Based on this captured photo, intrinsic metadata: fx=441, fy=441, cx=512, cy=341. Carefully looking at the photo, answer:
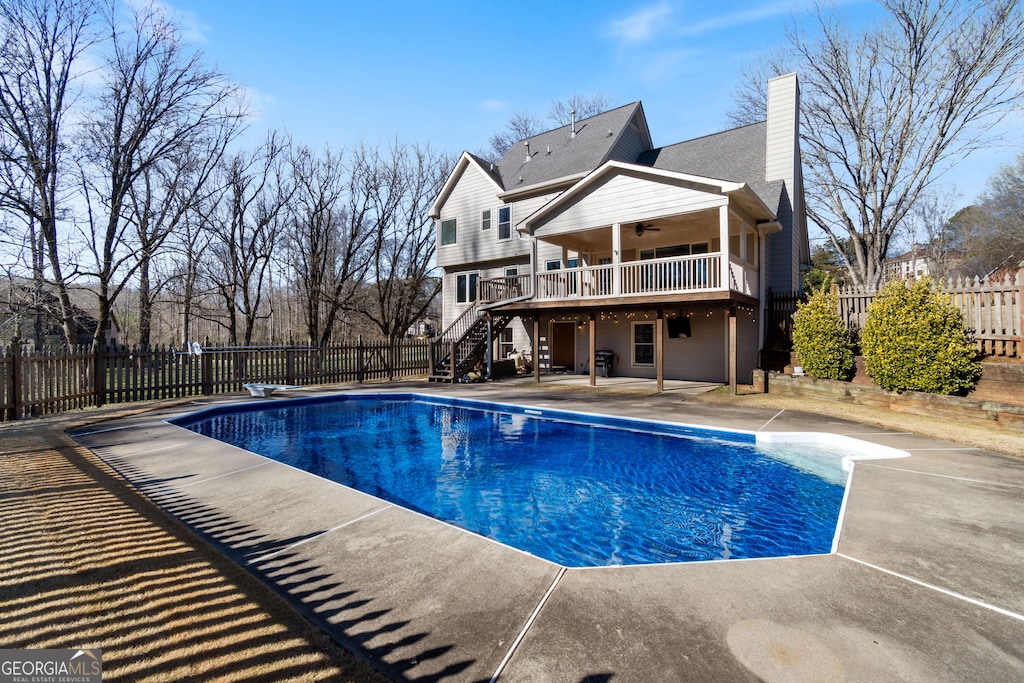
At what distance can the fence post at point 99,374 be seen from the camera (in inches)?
433

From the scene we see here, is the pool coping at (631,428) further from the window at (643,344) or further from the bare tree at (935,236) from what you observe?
the bare tree at (935,236)

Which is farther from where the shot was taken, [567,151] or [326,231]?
[326,231]

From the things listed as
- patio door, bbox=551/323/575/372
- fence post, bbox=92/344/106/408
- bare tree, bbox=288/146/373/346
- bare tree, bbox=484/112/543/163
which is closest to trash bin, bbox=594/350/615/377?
patio door, bbox=551/323/575/372

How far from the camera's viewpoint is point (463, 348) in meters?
16.2

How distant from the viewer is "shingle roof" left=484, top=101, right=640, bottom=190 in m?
17.6

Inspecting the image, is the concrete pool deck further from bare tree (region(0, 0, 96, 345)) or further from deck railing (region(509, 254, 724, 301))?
bare tree (region(0, 0, 96, 345))

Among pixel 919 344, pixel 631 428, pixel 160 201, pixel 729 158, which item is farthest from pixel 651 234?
pixel 160 201

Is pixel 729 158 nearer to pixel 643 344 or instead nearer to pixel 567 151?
pixel 567 151

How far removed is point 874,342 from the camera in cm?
956

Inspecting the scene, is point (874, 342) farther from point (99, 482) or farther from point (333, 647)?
point (99, 482)

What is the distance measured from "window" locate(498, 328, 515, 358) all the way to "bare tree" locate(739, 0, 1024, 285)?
586 inches

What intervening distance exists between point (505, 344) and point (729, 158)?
11.1 meters

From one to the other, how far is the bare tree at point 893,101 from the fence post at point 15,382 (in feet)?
87.4

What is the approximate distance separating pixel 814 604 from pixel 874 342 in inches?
362
